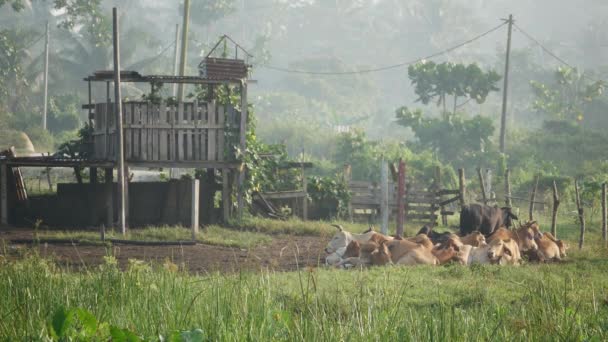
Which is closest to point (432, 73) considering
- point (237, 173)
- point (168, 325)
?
point (237, 173)

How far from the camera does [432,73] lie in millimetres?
46688

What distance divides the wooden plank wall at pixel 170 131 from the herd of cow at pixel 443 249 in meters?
6.94

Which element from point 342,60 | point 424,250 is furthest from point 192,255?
point 342,60

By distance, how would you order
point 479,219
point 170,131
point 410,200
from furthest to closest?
1. point 410,200
2. point 170,131
3. point 479,219

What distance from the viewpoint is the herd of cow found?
576 inches

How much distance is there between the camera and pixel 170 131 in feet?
70.0

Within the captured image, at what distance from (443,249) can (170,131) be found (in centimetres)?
870

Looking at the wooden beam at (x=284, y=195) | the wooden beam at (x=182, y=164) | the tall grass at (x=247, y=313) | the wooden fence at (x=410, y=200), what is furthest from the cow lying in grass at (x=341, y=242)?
the wooden beam at (x=284, y=195)

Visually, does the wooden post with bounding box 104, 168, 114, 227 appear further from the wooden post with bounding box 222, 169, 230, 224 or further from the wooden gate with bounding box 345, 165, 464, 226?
the wooden gate with bounding box 345, 165, 464, 226

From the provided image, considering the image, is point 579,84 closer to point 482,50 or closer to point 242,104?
point 242,104

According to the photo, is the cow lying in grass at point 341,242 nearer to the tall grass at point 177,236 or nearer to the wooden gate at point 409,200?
the tall grass at point 177,236

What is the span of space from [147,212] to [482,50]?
95.9 metres

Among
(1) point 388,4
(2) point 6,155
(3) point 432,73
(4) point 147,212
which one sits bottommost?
(4) point 147,212

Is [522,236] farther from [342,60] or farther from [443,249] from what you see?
[342,60]
